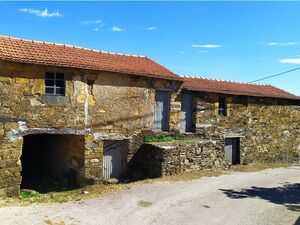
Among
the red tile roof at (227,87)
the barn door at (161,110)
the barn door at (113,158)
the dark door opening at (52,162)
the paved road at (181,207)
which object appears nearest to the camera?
the paved road at (181,207)

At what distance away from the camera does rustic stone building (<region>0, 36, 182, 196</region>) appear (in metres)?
12.2

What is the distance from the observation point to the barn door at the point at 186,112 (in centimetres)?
1786

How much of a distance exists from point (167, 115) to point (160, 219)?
7.70 metres

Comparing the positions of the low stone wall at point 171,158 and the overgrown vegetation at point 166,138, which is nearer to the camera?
the low stone wall at point 171,158

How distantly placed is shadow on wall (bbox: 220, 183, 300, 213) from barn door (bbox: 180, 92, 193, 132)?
5.49 metres

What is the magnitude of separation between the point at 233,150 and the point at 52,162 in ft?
33.5

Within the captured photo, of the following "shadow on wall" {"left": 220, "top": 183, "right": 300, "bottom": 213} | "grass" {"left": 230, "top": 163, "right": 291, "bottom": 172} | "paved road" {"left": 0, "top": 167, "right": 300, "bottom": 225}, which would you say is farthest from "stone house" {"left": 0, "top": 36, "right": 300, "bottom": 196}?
"shadow on wall" {"left": 220, "top": 183, "right": 300, "bottom": 213}

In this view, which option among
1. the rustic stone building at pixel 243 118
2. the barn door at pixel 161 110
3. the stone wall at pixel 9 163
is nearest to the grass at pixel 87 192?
the stone wall at pixel 9 163

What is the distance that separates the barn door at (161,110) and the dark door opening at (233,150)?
4.71m

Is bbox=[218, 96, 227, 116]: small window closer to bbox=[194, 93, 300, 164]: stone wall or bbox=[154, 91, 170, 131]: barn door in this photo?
bbox=[194, 93, 300, 164]: stone wall

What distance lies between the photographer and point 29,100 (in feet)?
41.0

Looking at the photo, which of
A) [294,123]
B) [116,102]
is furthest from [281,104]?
[116,102]

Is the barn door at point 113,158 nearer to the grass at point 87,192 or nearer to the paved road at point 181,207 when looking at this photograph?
Result: the grass at point 87,192

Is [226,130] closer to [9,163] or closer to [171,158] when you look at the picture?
[171,158]
